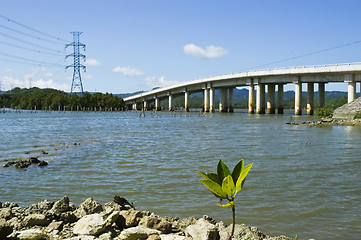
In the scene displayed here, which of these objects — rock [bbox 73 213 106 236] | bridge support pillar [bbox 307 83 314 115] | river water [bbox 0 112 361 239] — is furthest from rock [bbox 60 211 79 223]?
bridge support pillar [bbox 307 83 314 115]

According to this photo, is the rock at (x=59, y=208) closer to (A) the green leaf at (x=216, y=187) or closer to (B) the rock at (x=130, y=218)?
(B) the rock at (x=130, y=218)

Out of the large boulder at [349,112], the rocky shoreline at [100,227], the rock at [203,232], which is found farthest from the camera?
the large boulder at [349,112]

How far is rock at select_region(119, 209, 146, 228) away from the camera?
20.4 ft

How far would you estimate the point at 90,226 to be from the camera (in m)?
5.77

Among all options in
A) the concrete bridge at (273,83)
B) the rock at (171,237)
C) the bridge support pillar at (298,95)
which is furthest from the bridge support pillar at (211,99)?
the rock at (171,237)

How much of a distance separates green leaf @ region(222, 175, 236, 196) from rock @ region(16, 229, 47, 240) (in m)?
3.57

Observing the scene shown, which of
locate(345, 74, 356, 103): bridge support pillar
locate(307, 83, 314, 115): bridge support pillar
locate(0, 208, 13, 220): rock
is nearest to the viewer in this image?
locate(0, 208, 13, 220): rock

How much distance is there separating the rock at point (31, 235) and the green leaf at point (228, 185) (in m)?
3.57

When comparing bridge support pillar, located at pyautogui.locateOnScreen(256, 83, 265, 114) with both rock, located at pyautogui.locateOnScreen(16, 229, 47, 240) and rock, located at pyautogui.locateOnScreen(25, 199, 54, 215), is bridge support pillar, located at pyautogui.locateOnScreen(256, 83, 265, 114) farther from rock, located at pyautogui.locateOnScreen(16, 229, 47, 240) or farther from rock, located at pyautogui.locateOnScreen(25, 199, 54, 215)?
rock, located at pyautogui.locateOnScreen(16, 229, 47, 240)

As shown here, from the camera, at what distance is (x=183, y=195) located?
367 inches

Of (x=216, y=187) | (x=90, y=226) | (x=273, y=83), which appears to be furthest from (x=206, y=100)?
(x=216, y=187)

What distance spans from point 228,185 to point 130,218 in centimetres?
344

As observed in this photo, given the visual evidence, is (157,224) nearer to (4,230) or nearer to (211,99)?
(4,230)

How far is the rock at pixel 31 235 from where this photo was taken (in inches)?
219
